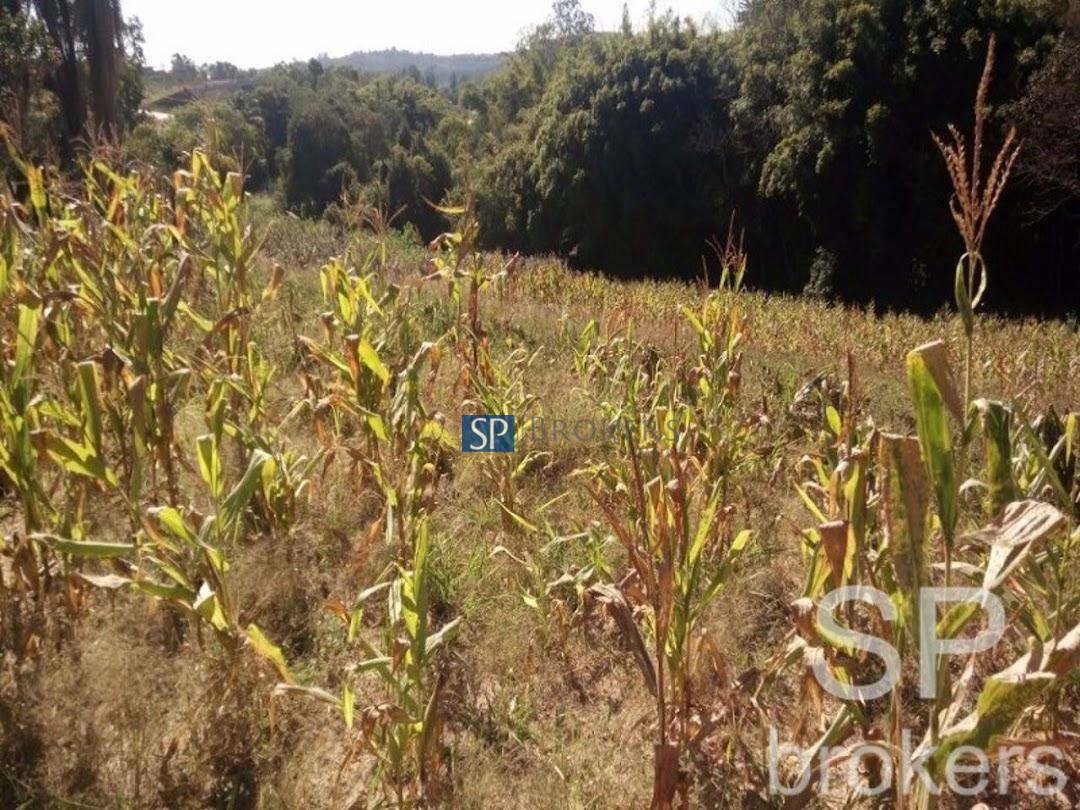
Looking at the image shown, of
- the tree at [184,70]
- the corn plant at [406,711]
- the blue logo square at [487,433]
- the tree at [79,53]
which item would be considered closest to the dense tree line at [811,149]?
the tree at [79,53]

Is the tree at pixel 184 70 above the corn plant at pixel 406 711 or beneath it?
above

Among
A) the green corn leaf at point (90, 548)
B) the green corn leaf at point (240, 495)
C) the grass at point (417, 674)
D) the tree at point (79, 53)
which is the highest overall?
the tree at point (79, 53)

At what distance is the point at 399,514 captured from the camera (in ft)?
6.75

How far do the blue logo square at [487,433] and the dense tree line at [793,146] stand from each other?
9376mm

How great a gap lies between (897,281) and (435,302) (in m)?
13.1

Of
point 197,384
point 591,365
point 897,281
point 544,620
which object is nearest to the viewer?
point 544,620

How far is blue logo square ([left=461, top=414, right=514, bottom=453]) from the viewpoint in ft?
8.53

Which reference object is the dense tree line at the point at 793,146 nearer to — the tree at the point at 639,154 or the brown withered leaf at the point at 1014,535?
the tree at the point at 639,154

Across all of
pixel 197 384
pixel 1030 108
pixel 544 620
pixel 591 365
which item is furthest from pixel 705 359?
pixel 1030 108

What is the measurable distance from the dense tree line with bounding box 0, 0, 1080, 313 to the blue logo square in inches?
369

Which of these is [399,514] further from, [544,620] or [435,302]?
[435,302]

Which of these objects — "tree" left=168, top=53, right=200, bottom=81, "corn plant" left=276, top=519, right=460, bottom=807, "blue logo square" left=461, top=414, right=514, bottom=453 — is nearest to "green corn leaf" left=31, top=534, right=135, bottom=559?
"corn plant" left=276, top=519, right=460, bottom=807

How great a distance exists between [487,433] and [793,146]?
1495 cm

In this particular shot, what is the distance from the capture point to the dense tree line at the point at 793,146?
531 inches
